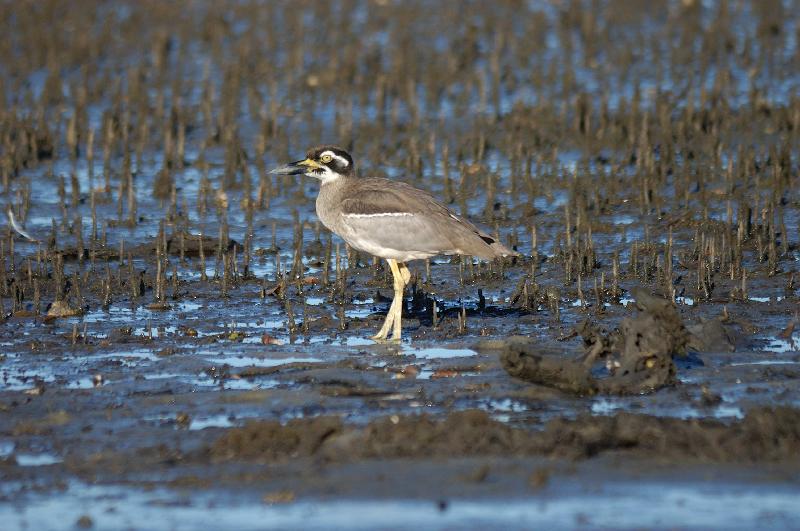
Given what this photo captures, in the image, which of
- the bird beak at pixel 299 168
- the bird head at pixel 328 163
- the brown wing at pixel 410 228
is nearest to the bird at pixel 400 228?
the brown wing at pixel 410 228

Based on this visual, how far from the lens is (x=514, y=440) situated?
809 cm

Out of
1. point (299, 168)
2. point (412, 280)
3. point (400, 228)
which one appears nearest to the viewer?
point (400, 228)

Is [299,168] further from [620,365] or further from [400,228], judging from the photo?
[620,365]

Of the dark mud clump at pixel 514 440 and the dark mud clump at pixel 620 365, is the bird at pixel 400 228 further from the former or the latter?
the dark mud clump at pixel 514 440

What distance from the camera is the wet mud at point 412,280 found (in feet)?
25.6

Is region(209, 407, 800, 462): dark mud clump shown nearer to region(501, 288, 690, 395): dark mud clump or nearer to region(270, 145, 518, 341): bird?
region(501, 288, 690, 395): dark mud clump

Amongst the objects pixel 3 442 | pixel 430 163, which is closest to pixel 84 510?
pixel 3 442

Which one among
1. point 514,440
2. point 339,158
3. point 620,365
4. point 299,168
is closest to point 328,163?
point 339,158

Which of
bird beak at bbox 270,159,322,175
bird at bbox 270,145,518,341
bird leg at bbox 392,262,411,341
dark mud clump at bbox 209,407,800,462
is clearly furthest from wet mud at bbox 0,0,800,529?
bird beak at bbox 270,159,322,175

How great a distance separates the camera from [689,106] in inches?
753

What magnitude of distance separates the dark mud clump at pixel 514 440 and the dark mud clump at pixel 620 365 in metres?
1.00

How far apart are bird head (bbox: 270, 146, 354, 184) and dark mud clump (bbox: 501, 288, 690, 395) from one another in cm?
344

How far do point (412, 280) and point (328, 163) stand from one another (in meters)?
1.35

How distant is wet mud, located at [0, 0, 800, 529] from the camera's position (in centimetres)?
779
